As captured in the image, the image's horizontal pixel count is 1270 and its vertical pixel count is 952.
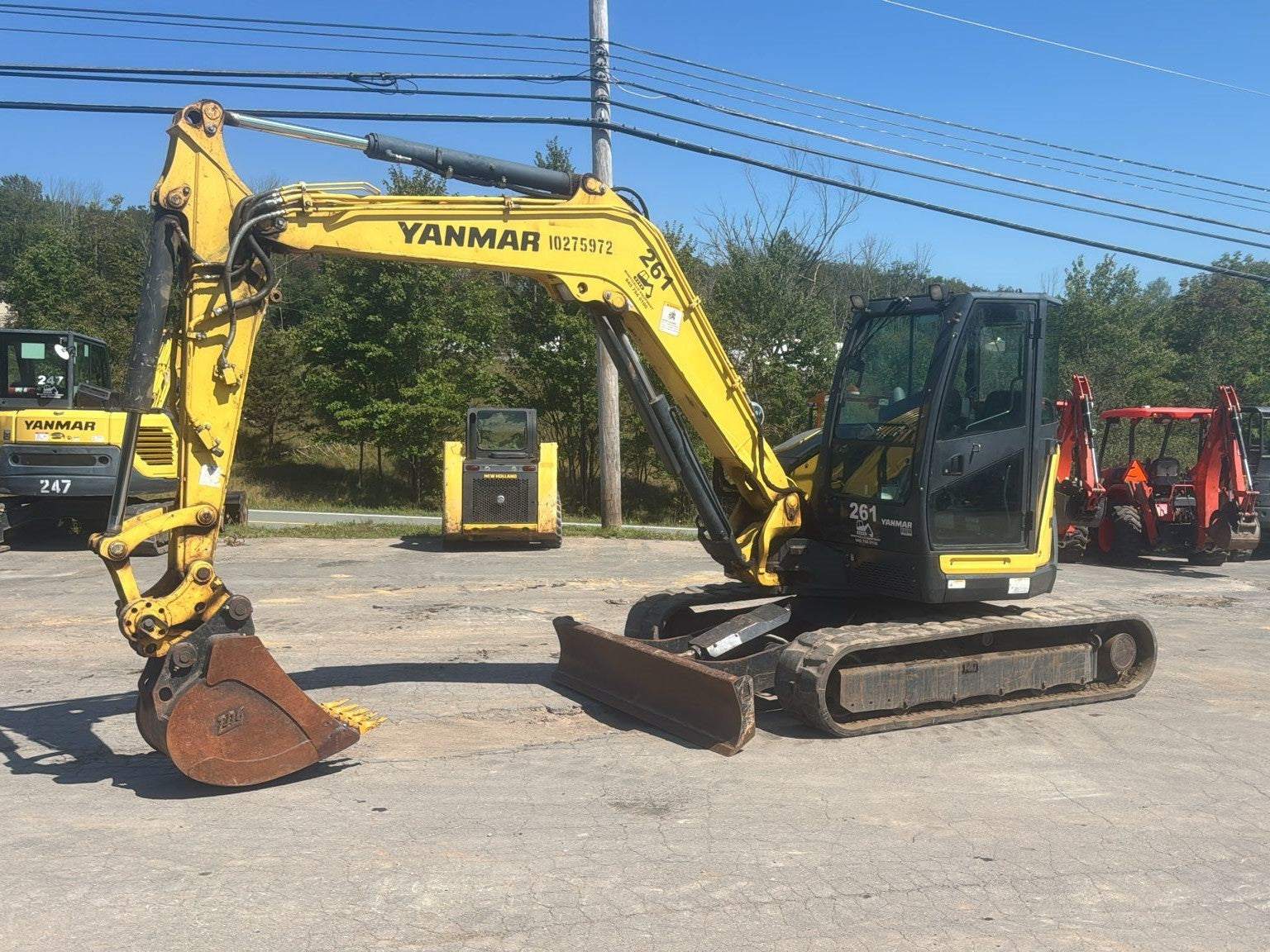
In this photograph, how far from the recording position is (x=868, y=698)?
23.5 feet

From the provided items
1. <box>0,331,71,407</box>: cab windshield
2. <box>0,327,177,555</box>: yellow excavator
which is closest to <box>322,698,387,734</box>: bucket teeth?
<box>0,327,177,555</box>: yellow excavator

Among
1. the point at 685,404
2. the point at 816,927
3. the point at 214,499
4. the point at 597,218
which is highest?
the point at 597,218

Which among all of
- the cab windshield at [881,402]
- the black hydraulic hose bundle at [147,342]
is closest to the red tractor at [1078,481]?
the cab windshield at [881,402]

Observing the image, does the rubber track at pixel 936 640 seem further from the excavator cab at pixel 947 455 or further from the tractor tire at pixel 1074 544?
the tractor tire at pixel 1074 544

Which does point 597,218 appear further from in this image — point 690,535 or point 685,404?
point 690,535

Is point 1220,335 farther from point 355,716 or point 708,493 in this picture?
point 355,716

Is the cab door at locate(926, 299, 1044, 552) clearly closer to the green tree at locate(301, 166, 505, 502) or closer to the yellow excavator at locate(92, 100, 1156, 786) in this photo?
the yellow excavator at locate(92, 100, 1156, 786)

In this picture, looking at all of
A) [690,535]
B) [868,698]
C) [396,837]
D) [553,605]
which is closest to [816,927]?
[396,837]

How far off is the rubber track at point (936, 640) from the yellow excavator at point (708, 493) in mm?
24

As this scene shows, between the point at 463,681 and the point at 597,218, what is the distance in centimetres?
375

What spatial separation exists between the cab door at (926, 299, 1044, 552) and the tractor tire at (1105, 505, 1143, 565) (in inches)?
394

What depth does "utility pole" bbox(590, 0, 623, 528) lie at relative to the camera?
56.4 ft

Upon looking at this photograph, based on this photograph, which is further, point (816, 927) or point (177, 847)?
point (177, 847)

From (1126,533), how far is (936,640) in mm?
10660
